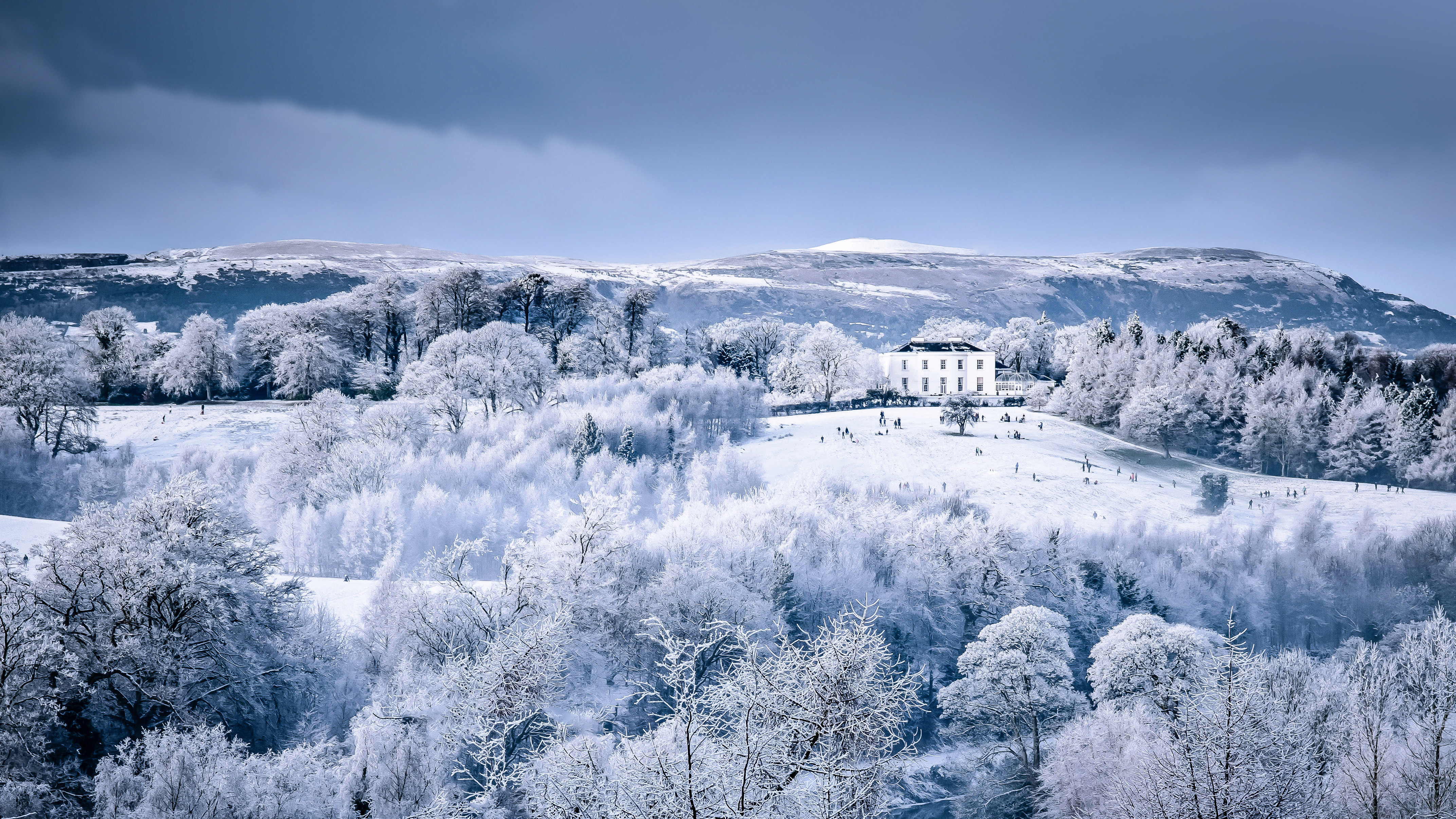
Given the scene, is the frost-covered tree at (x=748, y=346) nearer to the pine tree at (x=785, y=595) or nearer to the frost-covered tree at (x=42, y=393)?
the pine tree at (x=785, y=595)

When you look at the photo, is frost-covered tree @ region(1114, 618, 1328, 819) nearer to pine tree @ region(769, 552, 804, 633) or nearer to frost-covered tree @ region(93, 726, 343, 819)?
frost-covered tree @ region(93, 726, 343, 819)

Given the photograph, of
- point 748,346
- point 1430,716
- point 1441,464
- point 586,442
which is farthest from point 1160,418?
point 1430,716

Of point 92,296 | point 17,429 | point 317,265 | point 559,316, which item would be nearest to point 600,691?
point 17,429

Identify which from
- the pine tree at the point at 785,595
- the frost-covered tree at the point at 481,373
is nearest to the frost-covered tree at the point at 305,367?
the frost-covered tree at the point at 481,373

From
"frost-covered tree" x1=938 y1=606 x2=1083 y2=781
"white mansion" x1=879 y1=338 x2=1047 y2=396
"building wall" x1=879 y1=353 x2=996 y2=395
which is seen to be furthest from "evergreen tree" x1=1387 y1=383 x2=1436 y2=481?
"frost-covered tree" x1=938 y1=606 x2=1083 y2=781

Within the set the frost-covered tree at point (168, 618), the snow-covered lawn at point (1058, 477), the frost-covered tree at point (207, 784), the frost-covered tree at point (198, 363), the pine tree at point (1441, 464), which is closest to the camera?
the frost-covered tree at point (207, 784)

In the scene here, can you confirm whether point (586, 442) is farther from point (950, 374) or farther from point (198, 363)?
point (950, 374)
